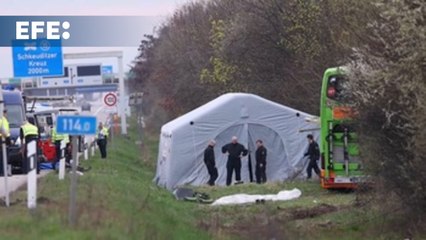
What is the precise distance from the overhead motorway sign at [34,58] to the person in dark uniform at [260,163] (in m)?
6.64

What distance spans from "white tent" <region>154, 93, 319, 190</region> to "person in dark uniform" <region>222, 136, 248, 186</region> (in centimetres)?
67

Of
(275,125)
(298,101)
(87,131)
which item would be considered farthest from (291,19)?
(87,131)

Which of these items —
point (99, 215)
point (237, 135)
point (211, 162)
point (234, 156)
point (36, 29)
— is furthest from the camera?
point (36, 29)

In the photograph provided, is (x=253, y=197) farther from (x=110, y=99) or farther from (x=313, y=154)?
(x=110, y=99)

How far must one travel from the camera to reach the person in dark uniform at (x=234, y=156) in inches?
1310

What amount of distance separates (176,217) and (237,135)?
45.7ft

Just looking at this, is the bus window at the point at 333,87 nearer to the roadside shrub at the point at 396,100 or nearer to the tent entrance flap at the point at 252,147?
the roadside shrub at the point at 396,100

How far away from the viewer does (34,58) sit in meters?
32.8

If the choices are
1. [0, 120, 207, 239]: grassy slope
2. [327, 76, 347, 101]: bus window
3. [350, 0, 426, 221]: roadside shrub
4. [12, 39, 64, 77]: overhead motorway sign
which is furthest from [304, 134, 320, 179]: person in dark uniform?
[350, 0, 426, 221]: roadside shrub

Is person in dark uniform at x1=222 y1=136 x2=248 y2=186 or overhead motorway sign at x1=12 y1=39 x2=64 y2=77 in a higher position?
overhead motorway sign at x1=12 y1=39 x2=64 y2=77

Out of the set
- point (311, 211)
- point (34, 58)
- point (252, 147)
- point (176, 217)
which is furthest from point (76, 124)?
point (252, 147)

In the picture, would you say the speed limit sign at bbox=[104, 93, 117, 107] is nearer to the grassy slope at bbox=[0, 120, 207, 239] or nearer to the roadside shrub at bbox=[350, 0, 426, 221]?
the grassy slope at bbox=[0, 120, 207, 239]

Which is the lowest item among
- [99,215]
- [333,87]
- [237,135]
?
[99,215]

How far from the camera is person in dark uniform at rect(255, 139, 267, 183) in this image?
33531mm
